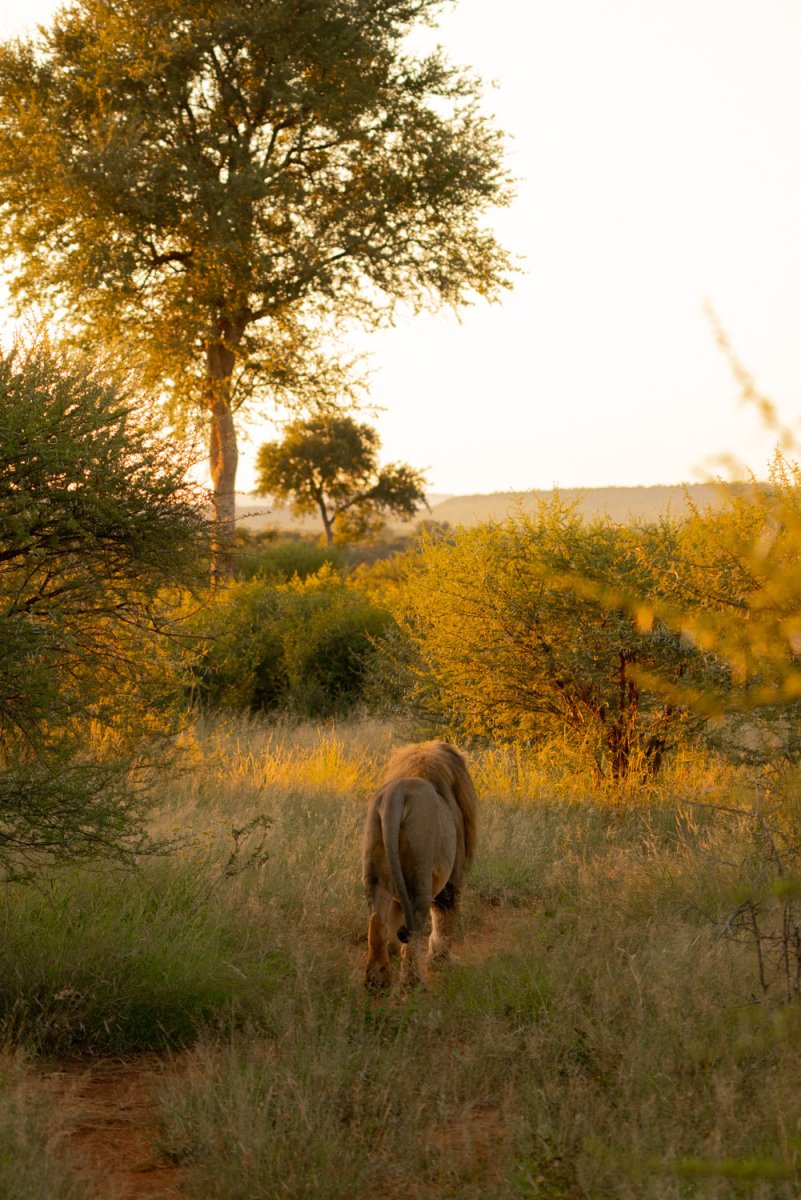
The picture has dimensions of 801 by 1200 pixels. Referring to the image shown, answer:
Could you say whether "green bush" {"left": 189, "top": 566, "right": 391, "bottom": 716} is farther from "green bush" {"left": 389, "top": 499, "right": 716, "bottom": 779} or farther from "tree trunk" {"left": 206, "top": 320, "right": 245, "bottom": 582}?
"tree trunk" {"left": 206, "top": 320, "right": 245, "bottom": 582}

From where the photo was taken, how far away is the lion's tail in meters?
5.44

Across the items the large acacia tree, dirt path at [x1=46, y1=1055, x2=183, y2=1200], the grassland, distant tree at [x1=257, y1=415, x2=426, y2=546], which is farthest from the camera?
distant tree at [x1=257, y1=415, x2=426, y2=546]

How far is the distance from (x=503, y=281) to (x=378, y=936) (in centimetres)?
2177

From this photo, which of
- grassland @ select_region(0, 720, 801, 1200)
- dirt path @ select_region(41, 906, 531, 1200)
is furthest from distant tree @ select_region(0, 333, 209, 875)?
dirt path @ select_region(41, 906, 531, 1200)

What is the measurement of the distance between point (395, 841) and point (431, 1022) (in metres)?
0.88

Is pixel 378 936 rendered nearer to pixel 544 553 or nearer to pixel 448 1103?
pixel 448 1103

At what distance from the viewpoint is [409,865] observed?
5625mm

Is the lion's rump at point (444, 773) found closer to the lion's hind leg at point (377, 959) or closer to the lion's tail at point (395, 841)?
the lion's tail at point (395, 841)

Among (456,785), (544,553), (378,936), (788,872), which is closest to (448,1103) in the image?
(378,936)

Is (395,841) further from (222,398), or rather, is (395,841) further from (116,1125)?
(222,398)

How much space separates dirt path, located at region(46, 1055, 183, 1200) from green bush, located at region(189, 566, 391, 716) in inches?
384

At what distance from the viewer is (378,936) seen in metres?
5.57

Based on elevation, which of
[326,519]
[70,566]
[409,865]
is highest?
[326,519]

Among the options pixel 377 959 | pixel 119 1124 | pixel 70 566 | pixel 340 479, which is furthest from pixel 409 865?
pixel 340 479
